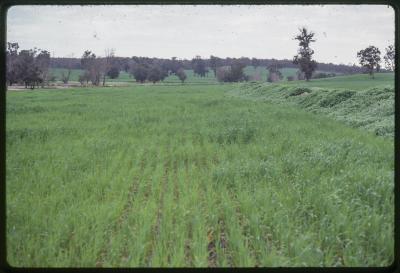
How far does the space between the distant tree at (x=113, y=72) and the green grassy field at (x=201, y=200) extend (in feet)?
9.45

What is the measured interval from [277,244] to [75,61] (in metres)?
7.54

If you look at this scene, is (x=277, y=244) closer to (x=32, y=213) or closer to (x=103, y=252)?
(x=103, y=252)

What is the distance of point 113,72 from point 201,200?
828cm

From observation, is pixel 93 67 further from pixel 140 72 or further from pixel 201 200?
pixel 201 200

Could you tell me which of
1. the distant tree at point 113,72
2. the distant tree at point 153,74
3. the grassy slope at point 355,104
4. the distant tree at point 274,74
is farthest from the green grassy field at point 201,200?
the distant tree at point 274,74

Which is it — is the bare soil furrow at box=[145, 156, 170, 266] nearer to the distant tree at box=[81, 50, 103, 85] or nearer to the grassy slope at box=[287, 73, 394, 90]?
the distant tree at box=[81, 50, 103, 85]

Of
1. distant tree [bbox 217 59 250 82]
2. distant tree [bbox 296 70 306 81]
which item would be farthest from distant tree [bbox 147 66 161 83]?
distant tree [bbox 296 70 306 81]

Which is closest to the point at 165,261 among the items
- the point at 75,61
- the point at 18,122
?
the point at 75,61

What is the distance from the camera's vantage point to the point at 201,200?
219 inches

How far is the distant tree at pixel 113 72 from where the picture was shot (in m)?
12.4

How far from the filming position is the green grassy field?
12.8 ft

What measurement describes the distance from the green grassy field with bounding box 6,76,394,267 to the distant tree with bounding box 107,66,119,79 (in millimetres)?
2879

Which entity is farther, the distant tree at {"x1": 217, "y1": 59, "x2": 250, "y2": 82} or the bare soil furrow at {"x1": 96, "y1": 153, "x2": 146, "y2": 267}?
the distant tree at {"x1": 217, "y1": 59, "x2": 250, "y2": 82}
